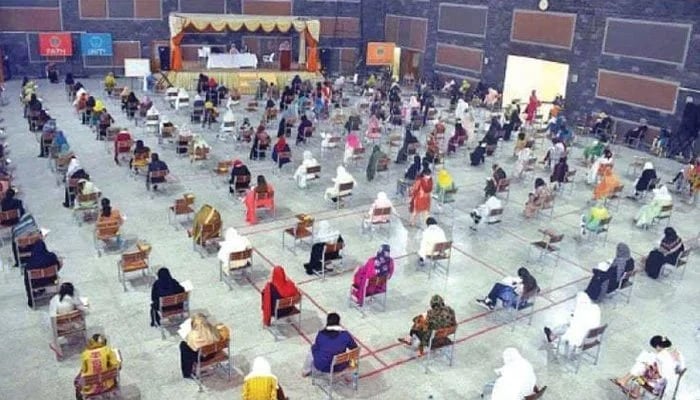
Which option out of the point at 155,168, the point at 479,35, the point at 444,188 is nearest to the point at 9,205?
the point at 155,168

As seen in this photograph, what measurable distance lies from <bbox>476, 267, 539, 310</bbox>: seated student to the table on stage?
73.9ft

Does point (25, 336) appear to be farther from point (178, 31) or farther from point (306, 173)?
point (178, 31)

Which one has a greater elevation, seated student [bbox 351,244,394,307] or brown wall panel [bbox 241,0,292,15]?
brown wall panel [bbox 241,0,292,15]

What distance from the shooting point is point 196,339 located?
793 cm

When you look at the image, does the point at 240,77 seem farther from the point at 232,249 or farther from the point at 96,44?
the point at 232,249

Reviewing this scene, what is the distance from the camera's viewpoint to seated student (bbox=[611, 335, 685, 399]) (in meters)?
7.91

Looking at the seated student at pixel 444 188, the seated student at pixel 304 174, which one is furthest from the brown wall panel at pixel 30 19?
the seated student at pixel 444 188

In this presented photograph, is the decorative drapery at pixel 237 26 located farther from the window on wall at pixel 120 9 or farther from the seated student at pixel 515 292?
the seated student at pixel 515 292

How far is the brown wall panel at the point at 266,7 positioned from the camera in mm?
33562

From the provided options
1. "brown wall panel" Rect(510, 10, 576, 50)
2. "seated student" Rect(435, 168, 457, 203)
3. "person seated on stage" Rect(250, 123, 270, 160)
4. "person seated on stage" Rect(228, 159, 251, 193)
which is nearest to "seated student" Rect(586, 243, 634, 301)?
"seated student" Rect(435, 168, 457, 203)

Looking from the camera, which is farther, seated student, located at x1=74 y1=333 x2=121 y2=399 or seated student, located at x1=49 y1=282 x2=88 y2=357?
seated student, located at x1=49 y1=282 x2=88 y2=357

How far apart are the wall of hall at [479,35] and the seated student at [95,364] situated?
68.6 ft

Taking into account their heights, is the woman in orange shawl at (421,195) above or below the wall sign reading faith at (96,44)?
below

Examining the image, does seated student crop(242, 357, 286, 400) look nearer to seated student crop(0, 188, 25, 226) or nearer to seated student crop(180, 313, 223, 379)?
seated student crop(180, 313, 223, 379)
